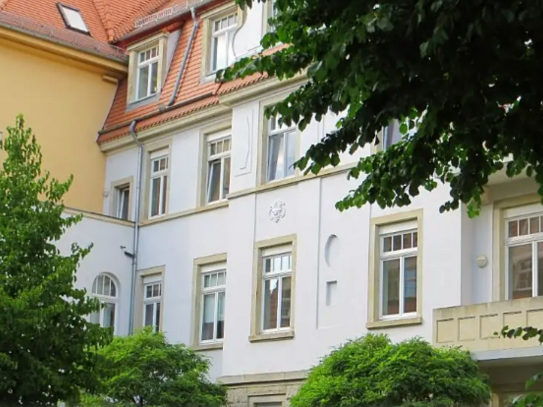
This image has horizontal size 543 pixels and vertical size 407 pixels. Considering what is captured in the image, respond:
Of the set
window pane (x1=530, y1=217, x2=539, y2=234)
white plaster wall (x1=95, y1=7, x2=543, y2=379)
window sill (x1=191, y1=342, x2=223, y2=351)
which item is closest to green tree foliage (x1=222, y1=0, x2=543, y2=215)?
window pane (x1=530, y1=217, x2=539, y2=234)

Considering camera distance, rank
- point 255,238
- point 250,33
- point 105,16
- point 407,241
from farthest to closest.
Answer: point 105,16, point 250,33, point 255,238, point 407,241

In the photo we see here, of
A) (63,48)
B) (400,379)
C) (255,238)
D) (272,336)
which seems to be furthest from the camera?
(63,48)

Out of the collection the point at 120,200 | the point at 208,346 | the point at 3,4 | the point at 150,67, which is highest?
the point at 3,4

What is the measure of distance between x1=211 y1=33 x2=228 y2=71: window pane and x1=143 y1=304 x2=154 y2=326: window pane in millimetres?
5747

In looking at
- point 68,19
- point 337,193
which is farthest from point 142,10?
point 337,193

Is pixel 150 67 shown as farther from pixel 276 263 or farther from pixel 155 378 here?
pixel 155 378

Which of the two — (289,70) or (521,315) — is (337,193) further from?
(289,70)

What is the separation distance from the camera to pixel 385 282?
26984 mm

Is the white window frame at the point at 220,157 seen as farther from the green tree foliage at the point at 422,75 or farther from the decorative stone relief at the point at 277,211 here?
the green tree foliage at the point at 422,75

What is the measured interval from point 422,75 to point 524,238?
14.8 metres

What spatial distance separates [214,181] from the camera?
1283 inches

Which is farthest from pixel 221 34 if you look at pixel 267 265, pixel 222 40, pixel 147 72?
pixel 267 265

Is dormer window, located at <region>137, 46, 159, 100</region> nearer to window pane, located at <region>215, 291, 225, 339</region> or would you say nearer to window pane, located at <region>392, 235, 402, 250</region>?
window pane, located at <region>215, 291, 225, 339</region>

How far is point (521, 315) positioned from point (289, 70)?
12269 mm
